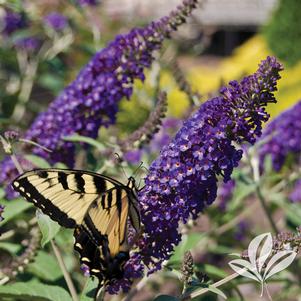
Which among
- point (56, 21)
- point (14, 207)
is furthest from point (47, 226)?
point (56, 21)

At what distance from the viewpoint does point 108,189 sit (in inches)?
83.9

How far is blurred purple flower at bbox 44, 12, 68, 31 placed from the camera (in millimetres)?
5281

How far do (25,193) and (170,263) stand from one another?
0.76m

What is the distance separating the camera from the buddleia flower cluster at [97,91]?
306 centimetres

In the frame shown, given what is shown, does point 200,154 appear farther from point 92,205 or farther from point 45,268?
point 45,268

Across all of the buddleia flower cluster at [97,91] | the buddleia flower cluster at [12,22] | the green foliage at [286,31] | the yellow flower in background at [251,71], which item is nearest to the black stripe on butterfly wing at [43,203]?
the buddleia flower cluster at [97,91]

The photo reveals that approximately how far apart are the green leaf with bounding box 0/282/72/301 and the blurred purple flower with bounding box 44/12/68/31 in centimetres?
327

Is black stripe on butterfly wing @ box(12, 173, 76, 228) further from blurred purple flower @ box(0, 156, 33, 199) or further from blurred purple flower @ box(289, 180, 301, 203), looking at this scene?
blurred purple flower @ box(289, 180, 301, 203)

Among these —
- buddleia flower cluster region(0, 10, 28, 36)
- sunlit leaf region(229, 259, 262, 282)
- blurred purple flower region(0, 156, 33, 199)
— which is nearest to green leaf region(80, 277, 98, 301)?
sunlit leaf region(229, 259, 262, 282)

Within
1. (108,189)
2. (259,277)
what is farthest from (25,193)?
(259,277)

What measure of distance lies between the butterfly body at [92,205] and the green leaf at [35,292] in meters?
0.25

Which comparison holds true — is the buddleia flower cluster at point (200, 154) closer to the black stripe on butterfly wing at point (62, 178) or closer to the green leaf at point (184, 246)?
the black stripe on butterfly wing at point (62, 178)

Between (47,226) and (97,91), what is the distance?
0.98 meters

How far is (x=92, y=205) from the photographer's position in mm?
2139
